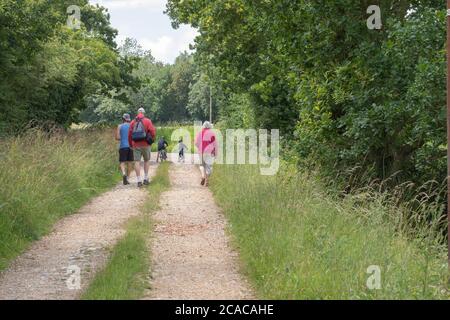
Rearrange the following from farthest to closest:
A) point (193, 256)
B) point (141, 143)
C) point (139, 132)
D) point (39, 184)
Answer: point (141, 143) → point (139, 132) → point (39, 184) → point (193, 256)

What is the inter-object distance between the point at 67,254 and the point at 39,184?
12.1ft

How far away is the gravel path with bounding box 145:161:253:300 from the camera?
7.24 meters

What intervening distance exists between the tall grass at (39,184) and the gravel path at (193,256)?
1.83 m

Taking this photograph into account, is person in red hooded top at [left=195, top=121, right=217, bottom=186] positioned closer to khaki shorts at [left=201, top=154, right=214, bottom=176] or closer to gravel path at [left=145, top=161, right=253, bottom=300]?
khaki shorts at [left=201, top=154, right=214, bottom=176]

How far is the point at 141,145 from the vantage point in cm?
1823

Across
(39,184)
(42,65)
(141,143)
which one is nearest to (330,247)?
(39,184)

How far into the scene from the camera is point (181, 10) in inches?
828

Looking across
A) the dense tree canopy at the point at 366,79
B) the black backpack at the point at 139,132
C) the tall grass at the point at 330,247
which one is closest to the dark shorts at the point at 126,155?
the black backpack at the point at 139,132

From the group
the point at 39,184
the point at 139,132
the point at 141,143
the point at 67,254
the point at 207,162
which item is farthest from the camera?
the point at 207,162

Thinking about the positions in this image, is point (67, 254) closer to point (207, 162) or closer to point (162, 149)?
point (207, 162)

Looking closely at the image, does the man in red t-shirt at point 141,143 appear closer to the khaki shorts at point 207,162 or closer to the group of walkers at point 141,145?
the group of walkers at point 141,145

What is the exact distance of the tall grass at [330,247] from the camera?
654 cm

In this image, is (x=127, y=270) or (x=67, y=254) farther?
(x=67, y=254)
